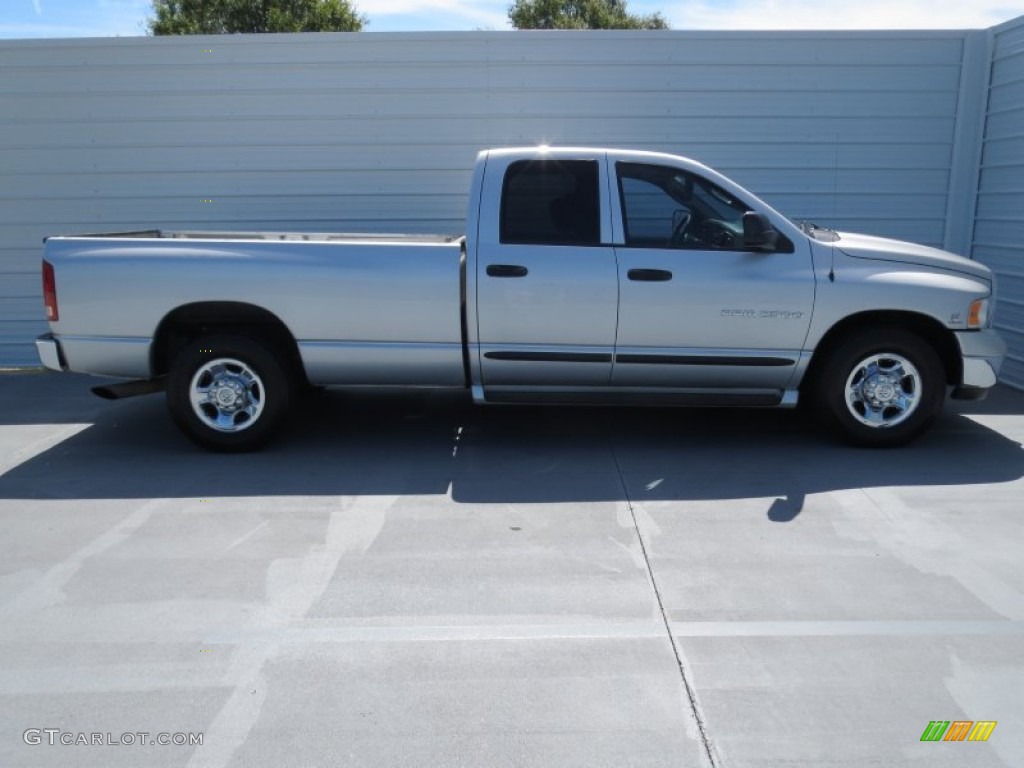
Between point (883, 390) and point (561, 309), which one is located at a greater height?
point (561, 309)

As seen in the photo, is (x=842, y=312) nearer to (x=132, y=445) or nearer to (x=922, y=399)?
(x=922, y=399)

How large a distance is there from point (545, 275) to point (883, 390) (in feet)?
7.84

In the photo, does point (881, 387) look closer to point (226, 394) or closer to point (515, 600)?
point (515, 600)

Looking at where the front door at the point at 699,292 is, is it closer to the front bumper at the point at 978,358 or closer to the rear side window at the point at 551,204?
the rear side window at the point at 551,204

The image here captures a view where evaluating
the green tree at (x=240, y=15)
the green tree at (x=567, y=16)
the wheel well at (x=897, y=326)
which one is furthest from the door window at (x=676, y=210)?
the green tree at (x=567, y=16)

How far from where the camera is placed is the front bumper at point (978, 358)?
6.04 meters

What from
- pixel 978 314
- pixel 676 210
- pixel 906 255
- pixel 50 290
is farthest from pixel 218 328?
pixel 978 314

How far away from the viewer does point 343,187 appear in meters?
8.98

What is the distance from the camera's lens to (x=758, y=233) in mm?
5777

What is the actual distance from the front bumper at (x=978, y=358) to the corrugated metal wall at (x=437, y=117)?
3217 mm

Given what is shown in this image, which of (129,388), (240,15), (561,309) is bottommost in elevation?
(129,388)

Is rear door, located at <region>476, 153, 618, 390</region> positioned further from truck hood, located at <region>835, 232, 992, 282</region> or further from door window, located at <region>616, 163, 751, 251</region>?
truck hood, located at <region>835, 232, 992, 282</region>

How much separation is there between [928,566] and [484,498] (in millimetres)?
2394

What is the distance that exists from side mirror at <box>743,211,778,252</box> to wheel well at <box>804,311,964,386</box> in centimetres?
74
